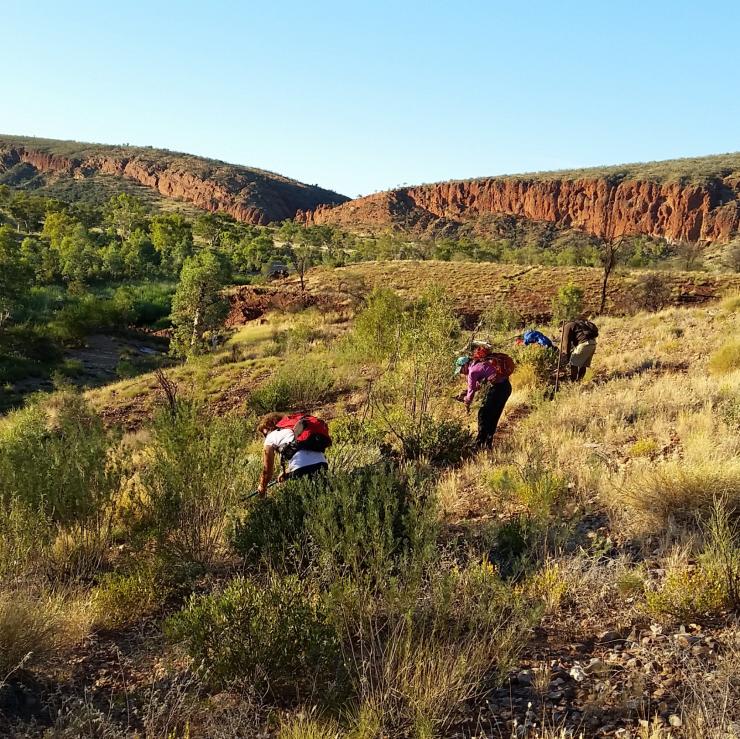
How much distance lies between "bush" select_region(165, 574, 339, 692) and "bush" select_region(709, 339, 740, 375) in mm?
8350

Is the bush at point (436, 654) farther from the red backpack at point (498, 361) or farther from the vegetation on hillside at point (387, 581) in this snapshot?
the red backpack at point (498, 361)

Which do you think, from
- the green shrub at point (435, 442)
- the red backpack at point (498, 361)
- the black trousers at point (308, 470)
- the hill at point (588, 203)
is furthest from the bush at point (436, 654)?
the hill at point (588, 203)

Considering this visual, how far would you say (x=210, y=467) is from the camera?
4.64 metres

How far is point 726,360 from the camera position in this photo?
8914mm

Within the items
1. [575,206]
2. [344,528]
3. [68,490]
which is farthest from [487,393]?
[575,206]

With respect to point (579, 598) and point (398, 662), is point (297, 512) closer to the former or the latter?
point (398, 662)

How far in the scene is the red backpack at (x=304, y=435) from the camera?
185 inches

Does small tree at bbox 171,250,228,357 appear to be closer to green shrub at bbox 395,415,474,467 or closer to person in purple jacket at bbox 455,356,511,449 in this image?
green shrub at bbox 395,415,474,467

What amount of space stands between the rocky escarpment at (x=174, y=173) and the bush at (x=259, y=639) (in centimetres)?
12182

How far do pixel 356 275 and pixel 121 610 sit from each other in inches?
1264

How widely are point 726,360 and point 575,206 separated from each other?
106120 mm

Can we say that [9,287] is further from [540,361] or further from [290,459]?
[290,459]

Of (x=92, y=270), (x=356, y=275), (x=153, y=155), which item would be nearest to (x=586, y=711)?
(x=356, y=275)

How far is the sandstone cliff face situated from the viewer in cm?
8688
